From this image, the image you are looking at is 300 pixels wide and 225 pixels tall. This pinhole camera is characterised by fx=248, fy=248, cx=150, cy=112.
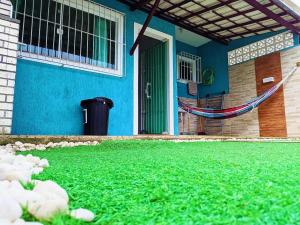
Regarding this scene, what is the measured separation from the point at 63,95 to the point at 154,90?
8.27 feet

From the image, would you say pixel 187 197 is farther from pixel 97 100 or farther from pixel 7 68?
pixel 97 100

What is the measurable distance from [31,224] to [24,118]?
3.63m

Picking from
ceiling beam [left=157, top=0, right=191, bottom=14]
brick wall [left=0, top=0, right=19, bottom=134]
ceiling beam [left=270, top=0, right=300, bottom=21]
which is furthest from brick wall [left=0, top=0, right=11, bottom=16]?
ceiling beam [left=270, top=0, right=300, bottom=21]

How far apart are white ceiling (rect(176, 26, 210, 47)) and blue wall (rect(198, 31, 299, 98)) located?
0.25 meters

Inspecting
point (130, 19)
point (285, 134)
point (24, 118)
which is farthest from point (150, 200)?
point (285, 134)

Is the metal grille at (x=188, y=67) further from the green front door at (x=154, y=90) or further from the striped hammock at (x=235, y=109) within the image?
the striped hammock at (x=235, y=109)

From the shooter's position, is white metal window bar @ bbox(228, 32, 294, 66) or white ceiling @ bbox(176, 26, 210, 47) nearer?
white metal window bar @ bbox(228, 32, 294, 66)

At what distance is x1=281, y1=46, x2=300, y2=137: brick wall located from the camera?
5.95 meters

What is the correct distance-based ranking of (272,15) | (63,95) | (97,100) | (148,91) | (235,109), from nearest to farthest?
(97,100) < (63,95) < (272,15) < (235,109) < (148,91)

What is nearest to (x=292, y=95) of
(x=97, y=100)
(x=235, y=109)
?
(x=235, y=109)

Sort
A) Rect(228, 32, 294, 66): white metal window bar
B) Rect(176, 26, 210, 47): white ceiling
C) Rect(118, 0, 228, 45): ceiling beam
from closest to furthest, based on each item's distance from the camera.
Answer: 1. Rect(118, 0, 228, 45): ceiling beam
2. Rect(228, 32, 294, 66): white metal window bar
3. Rect(176, 26, 210, 47): white ceiling

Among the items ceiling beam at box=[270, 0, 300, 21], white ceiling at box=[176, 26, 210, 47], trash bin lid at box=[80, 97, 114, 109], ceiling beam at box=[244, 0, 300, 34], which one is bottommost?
trash bin lid at box=[80, 97, 114, 109]

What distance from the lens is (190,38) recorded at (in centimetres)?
740

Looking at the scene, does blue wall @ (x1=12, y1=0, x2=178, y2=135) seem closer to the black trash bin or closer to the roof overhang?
the black trash bin
